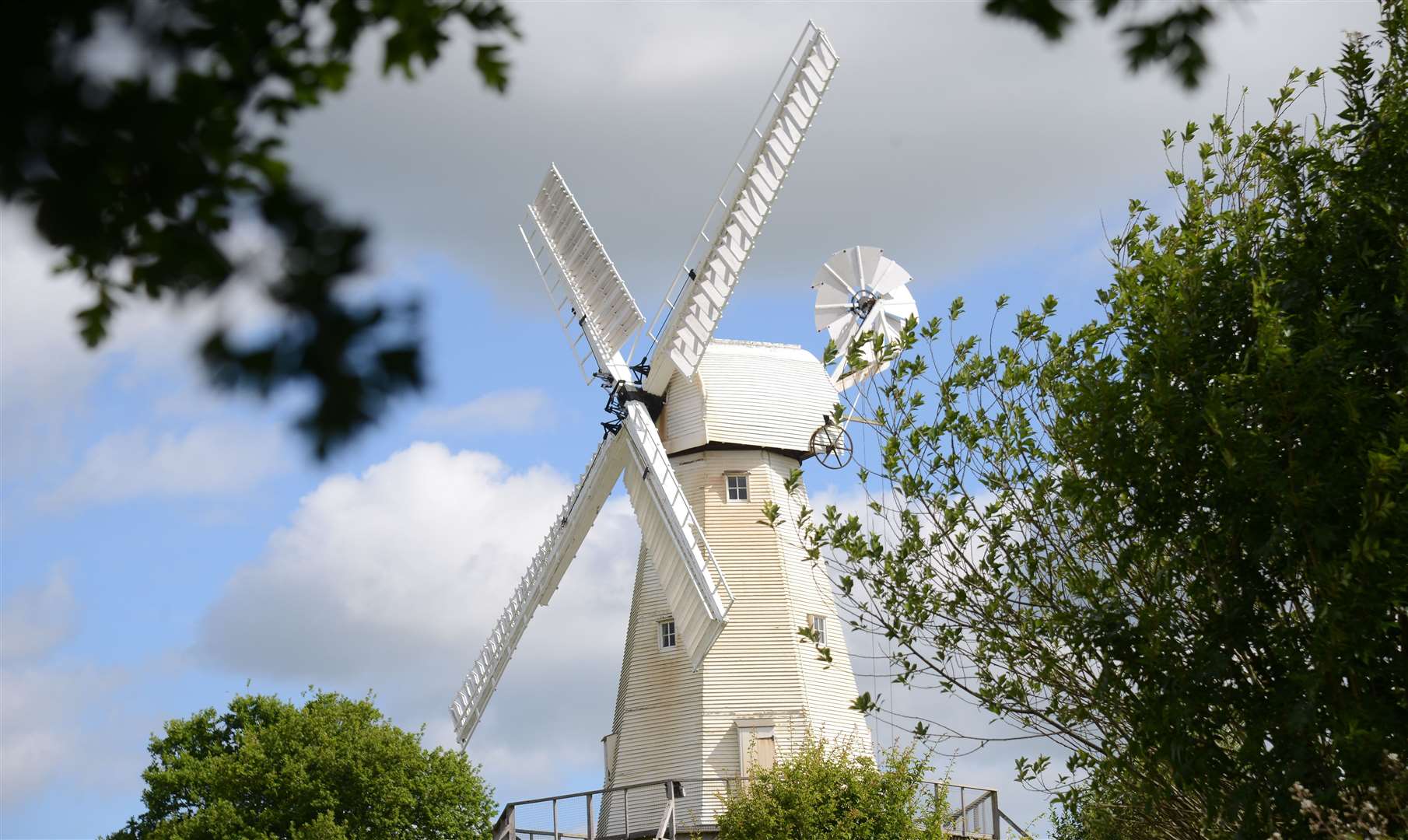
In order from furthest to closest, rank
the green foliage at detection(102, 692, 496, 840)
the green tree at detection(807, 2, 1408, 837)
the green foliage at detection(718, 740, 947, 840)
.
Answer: the green foliage at detection(102, 692, 496, 840) → the green foliage at detection(718, 740, 947, 840) → the green tree at detection(807, 2, 1408, 837)

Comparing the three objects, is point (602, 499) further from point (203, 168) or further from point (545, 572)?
point (203, 168)

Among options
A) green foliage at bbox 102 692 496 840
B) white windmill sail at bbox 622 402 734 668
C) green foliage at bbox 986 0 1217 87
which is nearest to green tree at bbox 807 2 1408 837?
green foliage at bbox 986 0 1217 87

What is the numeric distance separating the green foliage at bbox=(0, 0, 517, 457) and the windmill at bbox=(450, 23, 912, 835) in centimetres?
2375

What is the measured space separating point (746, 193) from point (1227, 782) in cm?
1802

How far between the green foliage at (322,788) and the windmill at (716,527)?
552 inches

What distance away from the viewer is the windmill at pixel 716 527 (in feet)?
91.2

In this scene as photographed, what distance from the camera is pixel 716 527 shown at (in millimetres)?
28922

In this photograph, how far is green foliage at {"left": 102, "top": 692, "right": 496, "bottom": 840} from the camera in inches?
1639

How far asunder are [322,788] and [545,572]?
594 inches

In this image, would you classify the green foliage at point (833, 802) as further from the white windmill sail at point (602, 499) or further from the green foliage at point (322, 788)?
the green foliage at point (322, 788)

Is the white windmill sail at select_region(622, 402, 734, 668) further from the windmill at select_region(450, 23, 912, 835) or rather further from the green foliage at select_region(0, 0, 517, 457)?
the green foliage at select_region(0, 0, 517, 457)

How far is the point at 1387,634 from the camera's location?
462 inches

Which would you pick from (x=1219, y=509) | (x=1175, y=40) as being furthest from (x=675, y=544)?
(x=1175, y=40)

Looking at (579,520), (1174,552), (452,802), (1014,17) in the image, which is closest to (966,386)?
(1174,552)
